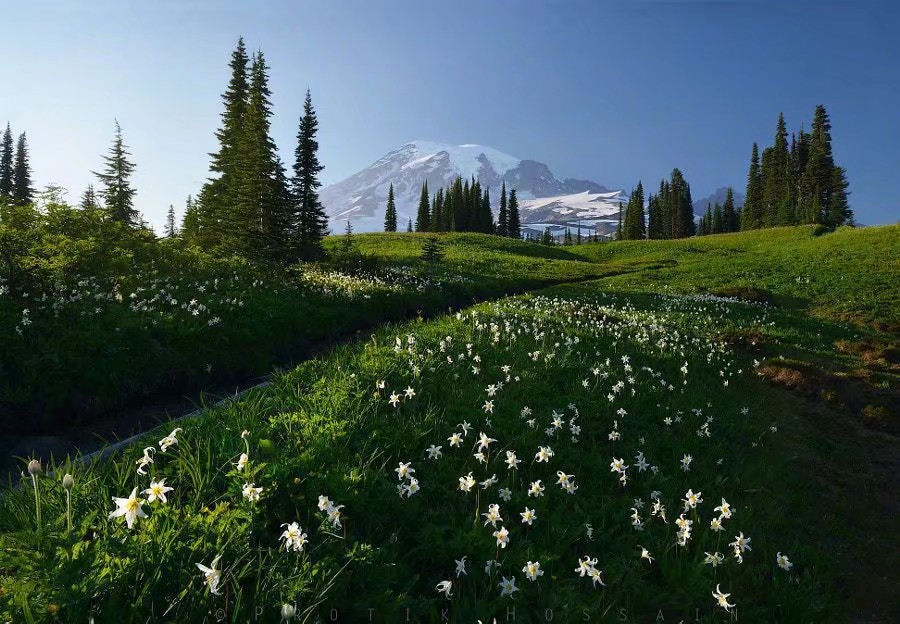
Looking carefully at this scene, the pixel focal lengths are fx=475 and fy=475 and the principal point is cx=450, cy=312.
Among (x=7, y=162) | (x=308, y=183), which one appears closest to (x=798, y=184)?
(x=308, y=183)

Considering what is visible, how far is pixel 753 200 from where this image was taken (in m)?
94.7

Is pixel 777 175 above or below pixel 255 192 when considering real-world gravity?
above

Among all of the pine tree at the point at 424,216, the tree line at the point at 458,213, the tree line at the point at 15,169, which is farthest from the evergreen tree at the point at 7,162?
the pine tree at the point at 424,216

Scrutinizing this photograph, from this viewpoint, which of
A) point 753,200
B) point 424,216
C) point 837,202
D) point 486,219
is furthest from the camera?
point 424,216

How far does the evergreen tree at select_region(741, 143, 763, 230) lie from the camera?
303 feet

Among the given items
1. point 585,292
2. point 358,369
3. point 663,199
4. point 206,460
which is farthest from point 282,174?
point 663,199

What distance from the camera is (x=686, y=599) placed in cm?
442

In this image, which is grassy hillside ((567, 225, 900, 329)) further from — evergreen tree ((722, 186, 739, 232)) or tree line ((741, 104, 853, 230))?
evergreen tree ((722, 186, 739, 232))

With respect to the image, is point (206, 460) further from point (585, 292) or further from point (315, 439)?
point (585, 292)

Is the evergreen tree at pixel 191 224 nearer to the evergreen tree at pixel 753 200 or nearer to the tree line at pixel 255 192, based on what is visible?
the tree line at pixel 255 192

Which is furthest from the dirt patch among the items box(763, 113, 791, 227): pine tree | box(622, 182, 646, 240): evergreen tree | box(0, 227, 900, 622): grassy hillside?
box(622, 182, 646, 240): evergreen tree

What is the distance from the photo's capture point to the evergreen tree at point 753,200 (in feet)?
303

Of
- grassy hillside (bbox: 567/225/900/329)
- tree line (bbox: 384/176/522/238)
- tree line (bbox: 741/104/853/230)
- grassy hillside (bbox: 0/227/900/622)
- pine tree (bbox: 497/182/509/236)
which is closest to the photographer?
grassy hillside (bbox: 0/227/900/622)

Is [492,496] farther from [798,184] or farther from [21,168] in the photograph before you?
[798,184]
